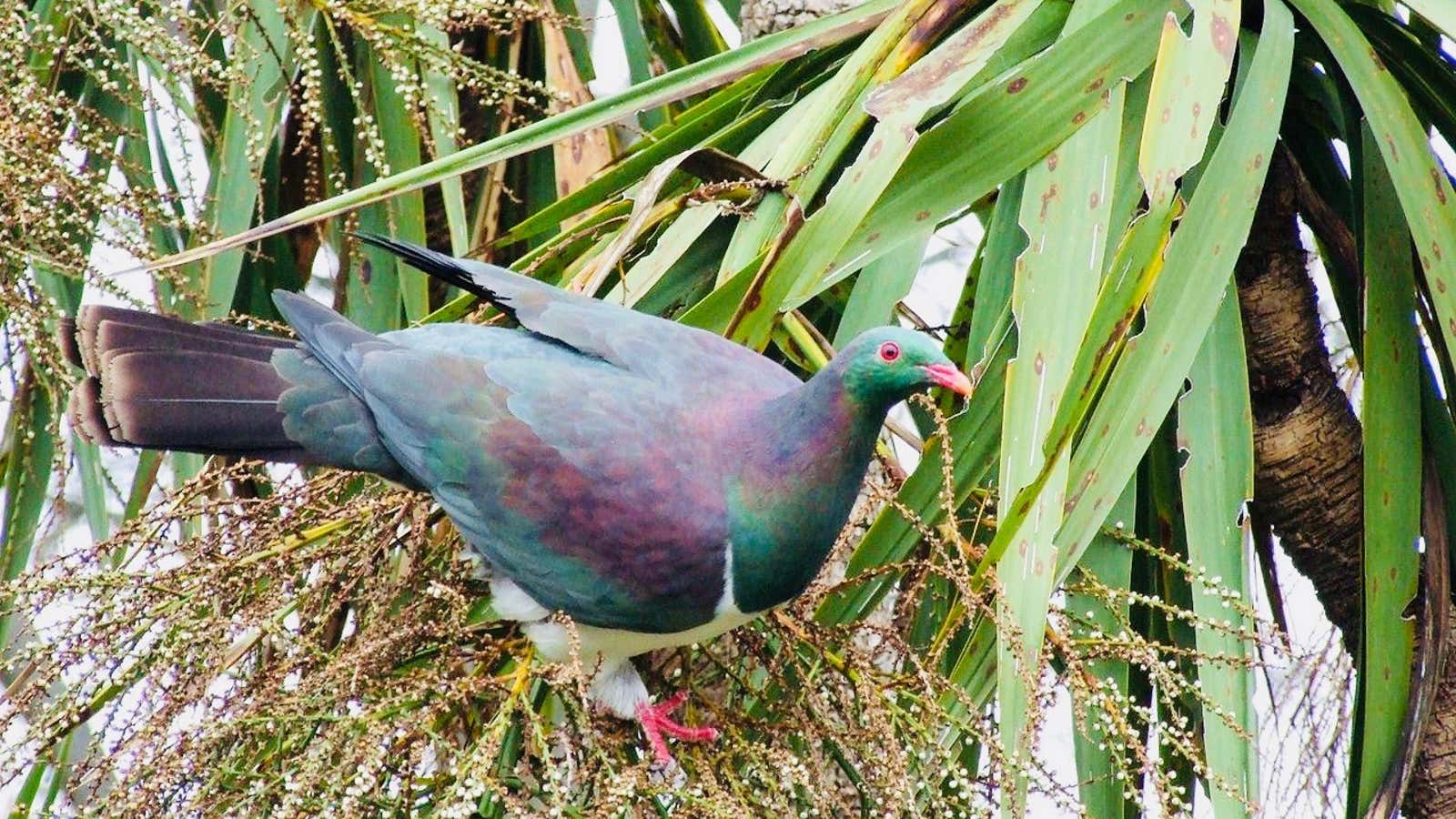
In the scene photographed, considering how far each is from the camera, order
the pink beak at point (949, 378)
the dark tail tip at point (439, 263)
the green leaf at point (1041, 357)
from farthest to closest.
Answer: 1. the dark tail tip at point (439, 263)
2. the pink beak at point (949, 378)
3. the green leaf at point (1041, 357)

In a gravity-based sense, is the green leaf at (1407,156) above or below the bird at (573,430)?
above

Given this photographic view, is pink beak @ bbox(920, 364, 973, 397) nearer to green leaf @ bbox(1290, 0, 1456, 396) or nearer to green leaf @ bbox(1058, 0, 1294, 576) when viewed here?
green leaf @ bbox(1058, 0, 1294, 576)

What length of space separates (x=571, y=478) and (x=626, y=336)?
18 centimetres

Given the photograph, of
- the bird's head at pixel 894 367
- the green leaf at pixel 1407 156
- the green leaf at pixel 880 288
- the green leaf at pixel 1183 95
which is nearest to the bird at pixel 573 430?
the bird's head at pixel 894 367

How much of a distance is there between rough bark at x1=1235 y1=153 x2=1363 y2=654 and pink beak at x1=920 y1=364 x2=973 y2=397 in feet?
2.13

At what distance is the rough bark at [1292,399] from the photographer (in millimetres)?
2195

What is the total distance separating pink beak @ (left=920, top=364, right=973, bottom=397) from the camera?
67.1 inches

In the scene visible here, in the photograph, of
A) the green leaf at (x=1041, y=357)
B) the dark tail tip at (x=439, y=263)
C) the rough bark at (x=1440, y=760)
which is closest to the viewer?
the green leaf at (x=1041, y=357)

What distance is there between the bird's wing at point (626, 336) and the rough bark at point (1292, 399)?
71 centimetres

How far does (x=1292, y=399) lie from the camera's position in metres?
2.22

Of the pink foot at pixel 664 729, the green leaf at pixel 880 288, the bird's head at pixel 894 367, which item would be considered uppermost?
the green leaf at pixel 880 288

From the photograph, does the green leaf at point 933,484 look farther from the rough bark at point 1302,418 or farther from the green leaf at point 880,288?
the rough bark at point 1302,418

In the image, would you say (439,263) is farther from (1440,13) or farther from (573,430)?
Answer: (1440,13)

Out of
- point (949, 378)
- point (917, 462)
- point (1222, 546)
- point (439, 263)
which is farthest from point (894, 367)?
point (439, 263)
